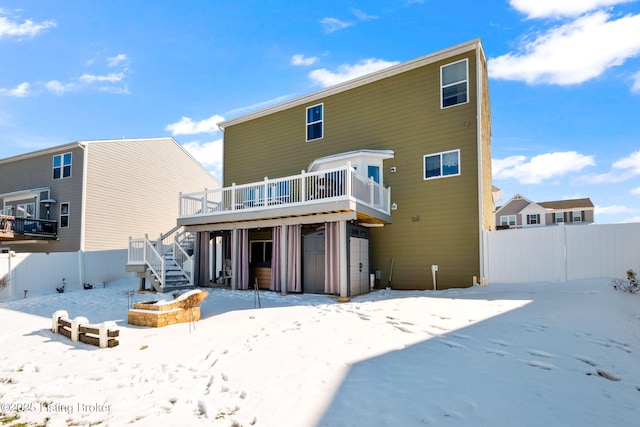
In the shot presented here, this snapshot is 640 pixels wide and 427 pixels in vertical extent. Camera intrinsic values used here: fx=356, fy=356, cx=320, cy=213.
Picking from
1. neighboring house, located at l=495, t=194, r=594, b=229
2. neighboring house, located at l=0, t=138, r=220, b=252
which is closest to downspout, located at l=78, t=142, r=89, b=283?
neighboring house, located at l=0, t=138, r=220, b=252

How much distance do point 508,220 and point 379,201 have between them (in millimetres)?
33063

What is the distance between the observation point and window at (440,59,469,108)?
12.2 m

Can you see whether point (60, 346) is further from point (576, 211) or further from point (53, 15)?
point (576, 211)

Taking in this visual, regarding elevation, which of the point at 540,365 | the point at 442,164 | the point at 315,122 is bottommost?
the point at 540,365

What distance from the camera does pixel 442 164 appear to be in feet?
40.6

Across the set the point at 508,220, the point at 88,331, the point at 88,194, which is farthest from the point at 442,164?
the point at 508,220

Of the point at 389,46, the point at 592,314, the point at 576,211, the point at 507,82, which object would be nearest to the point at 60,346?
the point at 592,314

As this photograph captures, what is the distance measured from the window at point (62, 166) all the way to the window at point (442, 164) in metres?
19.8

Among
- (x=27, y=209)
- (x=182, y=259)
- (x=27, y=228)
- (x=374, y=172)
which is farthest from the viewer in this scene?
(x=27, y=209)

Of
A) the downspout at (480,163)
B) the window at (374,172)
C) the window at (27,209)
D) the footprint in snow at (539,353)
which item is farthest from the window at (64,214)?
the footprint in snow at (539,353)

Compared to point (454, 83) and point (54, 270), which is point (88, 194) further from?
point (454, 83)

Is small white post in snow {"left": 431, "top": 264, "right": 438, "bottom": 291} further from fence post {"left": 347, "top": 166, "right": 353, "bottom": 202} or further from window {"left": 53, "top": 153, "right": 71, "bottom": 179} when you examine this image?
window {"left": 53, "top": 153, "right": 71, "bottom": 179}

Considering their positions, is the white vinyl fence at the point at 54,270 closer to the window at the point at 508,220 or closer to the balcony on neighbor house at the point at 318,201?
the balcony on neighbor house at the point at 318,201

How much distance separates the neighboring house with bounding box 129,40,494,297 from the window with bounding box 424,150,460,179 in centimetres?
3
